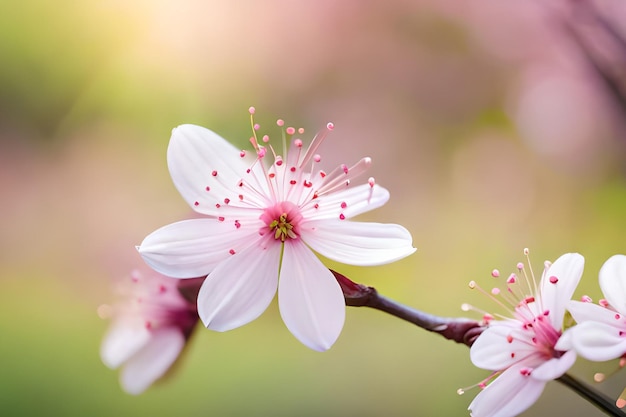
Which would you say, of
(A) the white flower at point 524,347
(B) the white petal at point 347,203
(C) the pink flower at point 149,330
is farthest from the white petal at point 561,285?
(C) the pink flower at point 149,330

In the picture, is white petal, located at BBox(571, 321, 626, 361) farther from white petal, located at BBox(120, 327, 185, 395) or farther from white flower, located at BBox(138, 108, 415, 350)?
white petal, located at BBox(120, 327, 185, 395)

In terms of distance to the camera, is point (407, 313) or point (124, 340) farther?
point (124, 340)

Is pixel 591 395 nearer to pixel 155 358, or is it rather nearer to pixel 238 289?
pixel 238 289

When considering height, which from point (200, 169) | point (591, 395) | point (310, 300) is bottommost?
point (591, 395)

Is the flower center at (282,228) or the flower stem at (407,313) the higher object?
the flower center at (282,228)

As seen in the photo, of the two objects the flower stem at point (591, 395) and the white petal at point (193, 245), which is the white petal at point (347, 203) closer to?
the white petal at point (193, 245)

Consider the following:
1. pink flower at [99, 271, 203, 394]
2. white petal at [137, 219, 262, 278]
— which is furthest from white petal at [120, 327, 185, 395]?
white petal at [137, 219, 262, 278]

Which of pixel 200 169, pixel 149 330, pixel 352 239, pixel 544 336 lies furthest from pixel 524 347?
pixel 149 330
